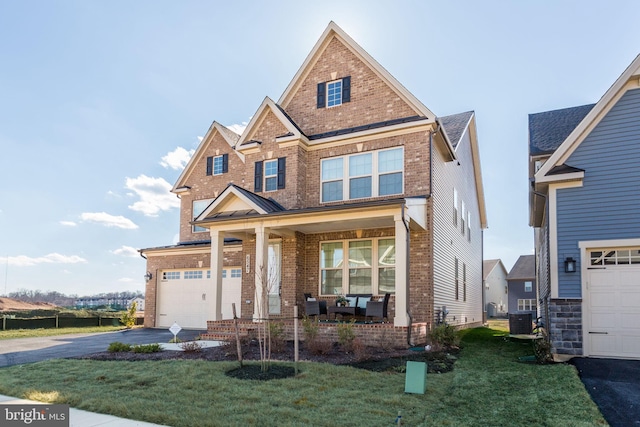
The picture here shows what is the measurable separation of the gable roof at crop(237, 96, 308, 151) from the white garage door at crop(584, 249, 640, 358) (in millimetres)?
9216

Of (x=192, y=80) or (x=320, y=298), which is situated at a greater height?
(x=192, y=80)

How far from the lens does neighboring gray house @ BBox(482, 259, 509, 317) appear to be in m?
48.0

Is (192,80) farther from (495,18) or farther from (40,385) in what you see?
(40,385)

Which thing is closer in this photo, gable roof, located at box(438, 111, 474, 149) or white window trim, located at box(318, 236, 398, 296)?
white window trim, located at box(318, 236, 398, 296)

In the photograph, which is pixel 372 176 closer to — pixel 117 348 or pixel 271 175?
pixel 271 175

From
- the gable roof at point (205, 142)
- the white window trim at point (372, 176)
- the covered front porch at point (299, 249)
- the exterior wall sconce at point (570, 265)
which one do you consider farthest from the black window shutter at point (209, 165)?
the exterior wall sconce at point (570, 265)

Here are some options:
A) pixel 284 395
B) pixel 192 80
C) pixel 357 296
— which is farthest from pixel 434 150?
pixel 284 395

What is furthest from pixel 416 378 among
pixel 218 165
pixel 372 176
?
pixel 218 165

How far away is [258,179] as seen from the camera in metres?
16.5

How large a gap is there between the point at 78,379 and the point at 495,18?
41.8 ft

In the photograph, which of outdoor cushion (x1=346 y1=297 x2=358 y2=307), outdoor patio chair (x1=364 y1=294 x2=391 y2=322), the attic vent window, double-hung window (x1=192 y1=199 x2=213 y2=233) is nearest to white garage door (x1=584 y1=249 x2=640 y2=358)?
outdoor patio chair (x1=364 y1=294 x2=391 y2=322)

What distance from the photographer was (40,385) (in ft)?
25.2

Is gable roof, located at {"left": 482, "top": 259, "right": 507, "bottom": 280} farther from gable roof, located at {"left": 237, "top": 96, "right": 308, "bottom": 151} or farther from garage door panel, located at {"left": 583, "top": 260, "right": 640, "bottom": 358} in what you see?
garage door panel, located at {"left": 583, "top": 260, "right": 640, "bottom": 358}

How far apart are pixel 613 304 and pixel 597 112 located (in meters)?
4.28
